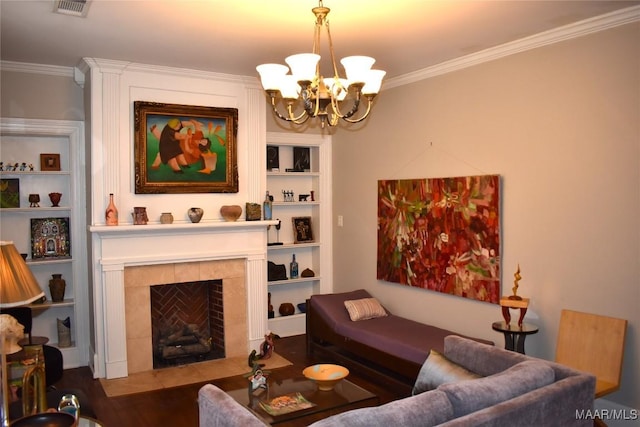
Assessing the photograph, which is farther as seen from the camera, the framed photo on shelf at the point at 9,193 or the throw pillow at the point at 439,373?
the framed photo on shelf at the point at 9,193

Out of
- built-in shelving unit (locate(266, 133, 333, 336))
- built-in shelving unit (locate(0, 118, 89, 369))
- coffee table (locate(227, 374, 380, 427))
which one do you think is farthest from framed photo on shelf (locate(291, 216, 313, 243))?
coffee table (locate(227, 374, 380, 427))

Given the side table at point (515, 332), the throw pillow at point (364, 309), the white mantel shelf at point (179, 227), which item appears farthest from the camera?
the throw pillow at point (364, 309)

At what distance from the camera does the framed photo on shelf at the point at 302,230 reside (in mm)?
6395

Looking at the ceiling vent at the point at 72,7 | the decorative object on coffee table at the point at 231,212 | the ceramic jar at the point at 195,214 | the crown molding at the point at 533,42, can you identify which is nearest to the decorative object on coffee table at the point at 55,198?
the ceramic jar at the point at 195,214

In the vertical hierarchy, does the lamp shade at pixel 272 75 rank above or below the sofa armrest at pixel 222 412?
above

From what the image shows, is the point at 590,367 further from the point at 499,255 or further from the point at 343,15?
the point at 343,15

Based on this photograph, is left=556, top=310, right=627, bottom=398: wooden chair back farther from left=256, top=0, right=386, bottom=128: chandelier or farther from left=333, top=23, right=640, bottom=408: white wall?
left=256, top=0, right=386, bottom=128: chandelier

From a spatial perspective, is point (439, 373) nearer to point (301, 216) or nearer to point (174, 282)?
point (174, 282)

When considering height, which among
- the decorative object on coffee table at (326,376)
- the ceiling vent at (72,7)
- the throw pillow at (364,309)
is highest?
the ceiling vent at (72,7)

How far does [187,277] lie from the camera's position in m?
5.16

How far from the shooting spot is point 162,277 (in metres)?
5.04

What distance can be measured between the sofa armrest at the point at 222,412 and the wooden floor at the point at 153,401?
1557 millimetres

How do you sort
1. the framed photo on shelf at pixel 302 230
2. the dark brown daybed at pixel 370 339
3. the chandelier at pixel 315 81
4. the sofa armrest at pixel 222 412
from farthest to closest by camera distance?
the framed photo on shelf at pixel 302 230 → the dark brown daybed at pixel 370 339 → the chandelier at pixel 315 81 → the sofa armrest at pixel 222 412

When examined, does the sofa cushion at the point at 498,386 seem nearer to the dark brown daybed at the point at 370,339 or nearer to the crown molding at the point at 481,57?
the dark brown daybed at the point at 370,339
